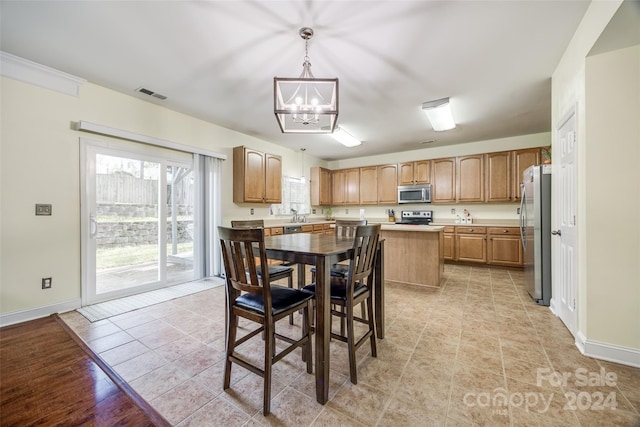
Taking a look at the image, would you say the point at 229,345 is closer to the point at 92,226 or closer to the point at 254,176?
the point at 92,226

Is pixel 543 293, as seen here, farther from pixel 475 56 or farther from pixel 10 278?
pixel 10 278

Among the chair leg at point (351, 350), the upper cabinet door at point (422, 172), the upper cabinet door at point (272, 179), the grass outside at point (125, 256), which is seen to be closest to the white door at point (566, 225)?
the chair leg at point (351, 350)

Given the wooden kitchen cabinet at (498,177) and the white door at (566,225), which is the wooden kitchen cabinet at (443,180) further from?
the white door at (566,225)

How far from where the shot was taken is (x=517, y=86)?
3.05 m

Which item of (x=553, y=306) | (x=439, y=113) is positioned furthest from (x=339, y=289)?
(x=439, y=113)

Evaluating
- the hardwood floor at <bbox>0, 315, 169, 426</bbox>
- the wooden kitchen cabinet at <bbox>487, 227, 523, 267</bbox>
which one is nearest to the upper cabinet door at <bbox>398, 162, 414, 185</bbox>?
the wooden kitchen cabinet at <bbox>487, 227, 523, 267</bbox>

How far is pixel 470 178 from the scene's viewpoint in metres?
5.24

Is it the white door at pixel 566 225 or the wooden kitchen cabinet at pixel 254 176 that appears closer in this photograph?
the white door at pixel 566 225

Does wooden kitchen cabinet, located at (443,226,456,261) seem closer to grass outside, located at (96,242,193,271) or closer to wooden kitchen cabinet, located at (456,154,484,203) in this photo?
wooden kitchen cabinet, located at (456,154,484,203)

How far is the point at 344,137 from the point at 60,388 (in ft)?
15.3

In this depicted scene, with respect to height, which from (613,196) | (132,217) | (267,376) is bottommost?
(267,376)

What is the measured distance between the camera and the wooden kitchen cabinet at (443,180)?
5.42m

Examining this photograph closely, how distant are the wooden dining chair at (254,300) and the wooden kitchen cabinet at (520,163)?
4.97 m

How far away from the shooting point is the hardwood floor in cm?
140
